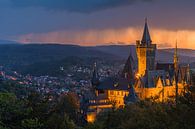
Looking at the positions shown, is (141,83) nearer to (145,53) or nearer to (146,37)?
(145,53)

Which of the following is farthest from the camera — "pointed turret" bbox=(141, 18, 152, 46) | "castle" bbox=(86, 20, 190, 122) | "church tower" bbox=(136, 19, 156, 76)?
"pointed turret" bbox=(141, 18, 152, 46)

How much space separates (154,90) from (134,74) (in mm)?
5156

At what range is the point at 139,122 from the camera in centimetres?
2886

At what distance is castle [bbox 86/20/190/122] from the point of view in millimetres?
65150

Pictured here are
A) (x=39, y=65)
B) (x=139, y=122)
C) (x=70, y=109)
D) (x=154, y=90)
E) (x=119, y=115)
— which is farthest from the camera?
(x=39, y=65)

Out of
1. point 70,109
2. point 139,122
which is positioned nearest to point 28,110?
point 139,122

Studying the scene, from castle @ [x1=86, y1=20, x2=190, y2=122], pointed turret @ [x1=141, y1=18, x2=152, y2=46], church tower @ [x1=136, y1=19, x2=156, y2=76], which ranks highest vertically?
pointed turret @ [x1=141, y1=18, x2=152, y2=46]

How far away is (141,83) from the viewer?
6525 cm

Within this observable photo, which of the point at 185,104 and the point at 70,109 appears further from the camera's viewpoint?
the point at 70,109

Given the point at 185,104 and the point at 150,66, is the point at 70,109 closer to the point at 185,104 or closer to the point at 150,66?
the point at 150,66

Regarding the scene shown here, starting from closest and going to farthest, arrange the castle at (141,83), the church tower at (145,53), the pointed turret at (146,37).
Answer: the castle at (141,83) < the church tower at (145,53) < the pointed turret at (146,37)

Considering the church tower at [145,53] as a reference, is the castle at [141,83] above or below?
below

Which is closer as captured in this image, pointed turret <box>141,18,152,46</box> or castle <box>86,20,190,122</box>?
castle <box>86,20,190,122</box>

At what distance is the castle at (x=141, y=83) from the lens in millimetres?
65150
